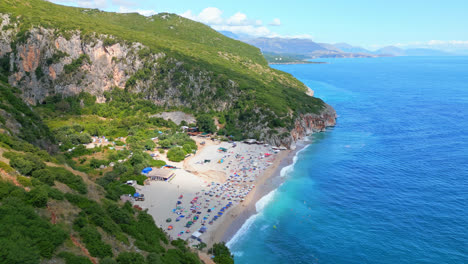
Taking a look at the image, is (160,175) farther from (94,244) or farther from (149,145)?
(94,244)

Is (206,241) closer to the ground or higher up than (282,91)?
closer to the ground

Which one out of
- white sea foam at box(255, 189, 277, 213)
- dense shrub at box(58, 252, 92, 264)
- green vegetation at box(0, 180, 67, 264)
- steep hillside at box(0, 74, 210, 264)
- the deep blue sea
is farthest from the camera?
white sea foam at box(255, 189, 277, 213)

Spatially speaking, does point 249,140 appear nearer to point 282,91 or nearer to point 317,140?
point 317,140

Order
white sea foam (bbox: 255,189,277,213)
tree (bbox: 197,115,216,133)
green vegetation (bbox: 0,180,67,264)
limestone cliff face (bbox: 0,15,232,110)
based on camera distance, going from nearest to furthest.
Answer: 1. green vegetation (bbox: 0,180,67,264)
2. white sea foam (bbox: 255,189,277,213)
3. tree (bbox: 197,115,216,133)
4. limestone cliff face (bbox: 0,15,232,110)

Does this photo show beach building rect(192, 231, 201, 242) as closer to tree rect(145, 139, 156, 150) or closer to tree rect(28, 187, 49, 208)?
tree rect(28, 187, 49, 208)

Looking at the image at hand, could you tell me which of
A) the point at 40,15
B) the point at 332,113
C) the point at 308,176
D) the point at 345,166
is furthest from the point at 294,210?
the point at 40,15

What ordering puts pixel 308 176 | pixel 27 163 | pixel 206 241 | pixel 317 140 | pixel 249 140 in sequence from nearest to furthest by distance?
1. pixel 27 163
2. pixel 206 241
3. pixel 308 176
4. pixel 249 140
5. pixel 317 140

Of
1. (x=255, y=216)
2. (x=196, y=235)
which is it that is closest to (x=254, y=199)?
(x=255, y=216)

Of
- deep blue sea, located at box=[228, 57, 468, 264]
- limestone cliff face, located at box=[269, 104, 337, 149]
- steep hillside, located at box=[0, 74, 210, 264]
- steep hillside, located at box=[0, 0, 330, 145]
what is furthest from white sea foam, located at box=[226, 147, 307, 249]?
steep hillside, located at box=[0, 0, 330, 145]
